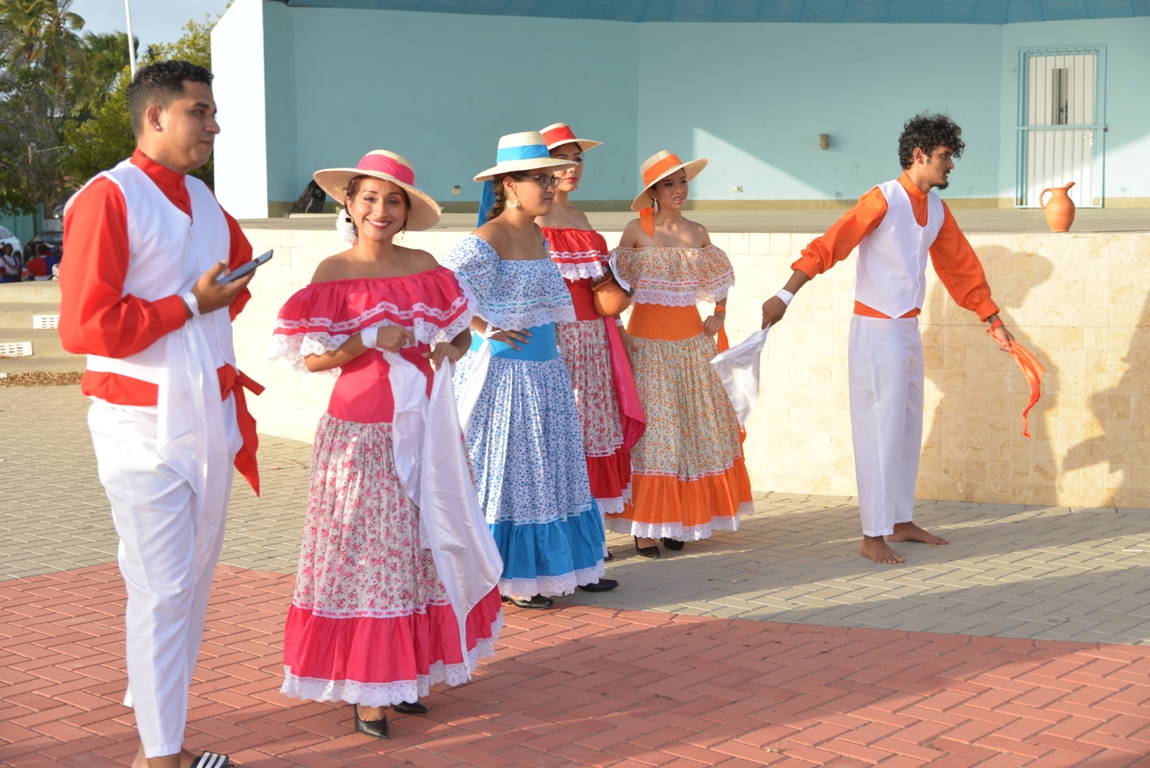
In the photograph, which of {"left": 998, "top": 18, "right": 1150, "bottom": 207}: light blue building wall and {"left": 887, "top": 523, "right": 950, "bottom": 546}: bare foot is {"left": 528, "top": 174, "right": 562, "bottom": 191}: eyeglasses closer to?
{"left": 887, "top": 523, "right": 950, "bottom": 546}: bare foot

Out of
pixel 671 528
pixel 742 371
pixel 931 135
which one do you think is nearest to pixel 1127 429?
pixel 931 135

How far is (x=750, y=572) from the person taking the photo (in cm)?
647

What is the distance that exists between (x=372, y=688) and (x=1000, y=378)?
193 inches

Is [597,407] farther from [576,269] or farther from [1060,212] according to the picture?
[1060,212]

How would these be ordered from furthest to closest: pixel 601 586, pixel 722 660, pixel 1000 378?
pixel 1000 378 → pixel 601 586 → pixel 722 660

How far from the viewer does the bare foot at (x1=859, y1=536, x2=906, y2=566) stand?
663 centimetres

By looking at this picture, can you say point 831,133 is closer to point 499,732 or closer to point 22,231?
point 499,732

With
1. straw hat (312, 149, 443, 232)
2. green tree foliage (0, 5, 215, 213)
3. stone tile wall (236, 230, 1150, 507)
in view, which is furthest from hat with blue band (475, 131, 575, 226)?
green tree foliage (0, 5, 215, 213)

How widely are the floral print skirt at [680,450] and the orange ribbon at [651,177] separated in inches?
23.3

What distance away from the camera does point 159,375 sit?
146 inches

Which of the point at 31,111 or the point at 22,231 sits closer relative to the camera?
the point at 31,111

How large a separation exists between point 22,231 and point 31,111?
17315mm

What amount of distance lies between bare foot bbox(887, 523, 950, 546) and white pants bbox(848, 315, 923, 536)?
0.21 m

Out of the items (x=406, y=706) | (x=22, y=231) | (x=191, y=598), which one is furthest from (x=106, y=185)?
(x=22, y=231)
